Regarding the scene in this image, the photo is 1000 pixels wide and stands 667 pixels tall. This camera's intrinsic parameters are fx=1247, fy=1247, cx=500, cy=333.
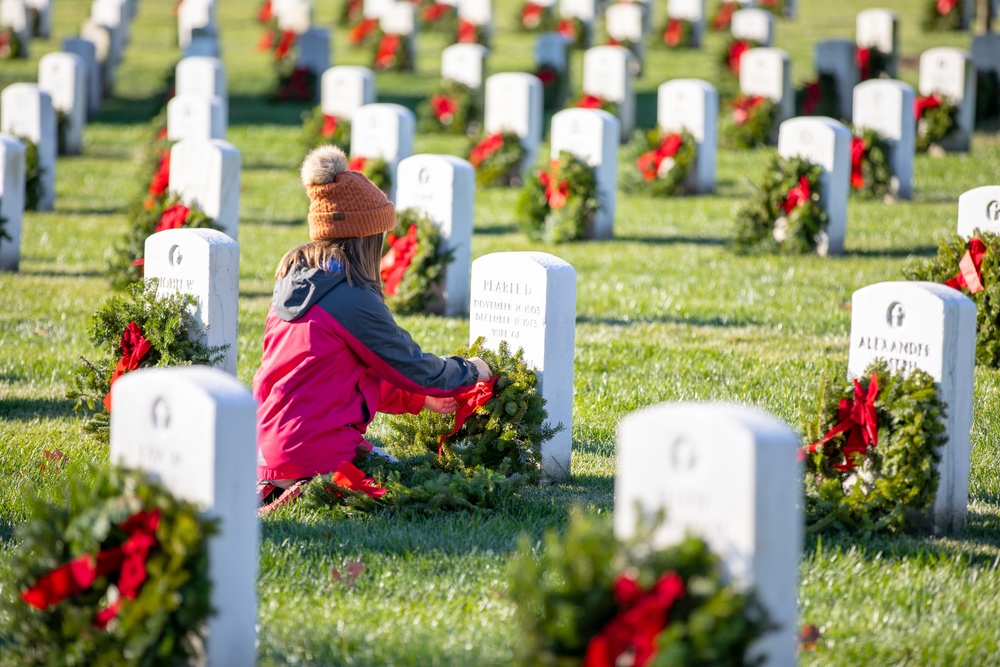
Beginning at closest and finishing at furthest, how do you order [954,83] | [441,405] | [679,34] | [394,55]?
[441,405]
[954,83]
[394,55]
[679,34]

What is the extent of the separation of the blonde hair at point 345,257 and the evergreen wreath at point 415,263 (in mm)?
3639

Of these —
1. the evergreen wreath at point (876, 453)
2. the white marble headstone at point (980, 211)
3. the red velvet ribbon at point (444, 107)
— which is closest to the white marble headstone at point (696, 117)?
the red velvet ribbon at point (444, 107)

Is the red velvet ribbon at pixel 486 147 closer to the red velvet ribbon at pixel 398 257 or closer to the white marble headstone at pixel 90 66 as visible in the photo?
the red velvet ribbon at pixel 398 257

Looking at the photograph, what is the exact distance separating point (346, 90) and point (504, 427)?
383 inches

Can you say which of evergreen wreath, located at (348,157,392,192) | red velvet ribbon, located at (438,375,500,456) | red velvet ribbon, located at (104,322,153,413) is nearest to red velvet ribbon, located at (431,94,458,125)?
evergreen wreath, located at (348,157,392,192)

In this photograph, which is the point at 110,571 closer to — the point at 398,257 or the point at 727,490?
the point at 727,490

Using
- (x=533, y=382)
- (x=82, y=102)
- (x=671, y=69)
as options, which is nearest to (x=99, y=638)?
(x=533, y=382)

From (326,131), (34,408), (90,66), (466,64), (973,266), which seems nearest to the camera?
(34,408)

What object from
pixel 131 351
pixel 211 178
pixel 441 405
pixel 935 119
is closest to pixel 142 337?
pixel 131 351

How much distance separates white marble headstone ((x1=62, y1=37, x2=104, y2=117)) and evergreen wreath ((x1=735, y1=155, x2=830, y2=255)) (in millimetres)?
11809

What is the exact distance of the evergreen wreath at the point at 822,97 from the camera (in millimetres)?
17219

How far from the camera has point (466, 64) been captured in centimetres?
1694

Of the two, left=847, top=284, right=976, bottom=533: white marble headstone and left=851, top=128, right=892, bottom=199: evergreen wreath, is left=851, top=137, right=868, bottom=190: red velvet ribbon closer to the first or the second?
left=851, top=128, right=892, bottom=199: evergreen wreath

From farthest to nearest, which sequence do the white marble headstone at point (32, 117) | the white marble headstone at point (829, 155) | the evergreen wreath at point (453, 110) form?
the evergreen wreath at point (453, 110), the white marble headstone at point (32, 117), the white marble headstone at point (829, 155)
